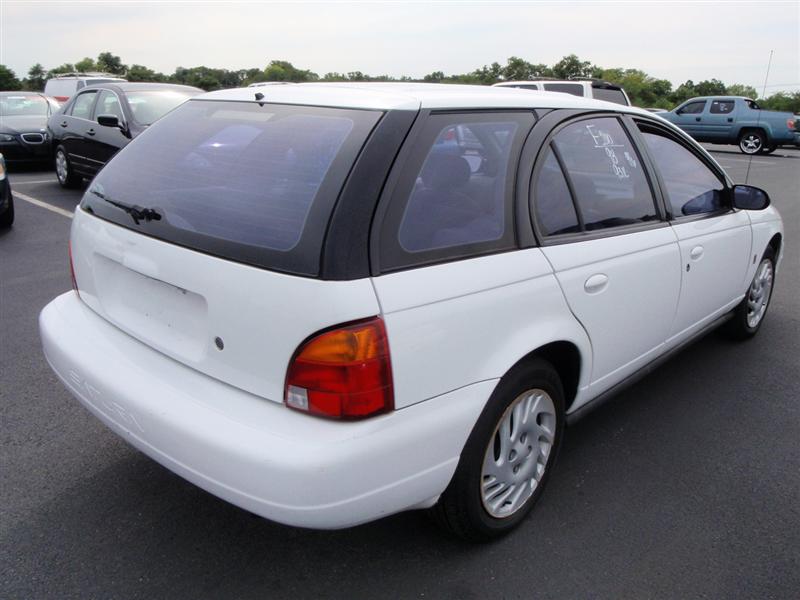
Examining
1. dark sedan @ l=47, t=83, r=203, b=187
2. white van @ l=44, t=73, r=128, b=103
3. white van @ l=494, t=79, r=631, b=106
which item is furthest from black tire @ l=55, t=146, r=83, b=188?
white van @ l=44, t=73, r=128, b=103

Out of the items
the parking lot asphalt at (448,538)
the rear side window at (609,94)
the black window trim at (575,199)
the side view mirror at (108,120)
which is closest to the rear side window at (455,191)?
the black window trim at (575,199)

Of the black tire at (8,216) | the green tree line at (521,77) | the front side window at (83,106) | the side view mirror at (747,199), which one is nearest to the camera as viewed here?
the side view mirror at (747,199)

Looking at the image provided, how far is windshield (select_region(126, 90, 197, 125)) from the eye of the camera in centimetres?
880

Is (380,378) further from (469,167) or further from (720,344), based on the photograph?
(720,344)

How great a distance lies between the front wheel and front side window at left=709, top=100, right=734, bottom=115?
2.90 ft

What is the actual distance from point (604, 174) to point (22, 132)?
39.5 ft

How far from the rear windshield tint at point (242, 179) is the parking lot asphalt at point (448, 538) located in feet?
3.63

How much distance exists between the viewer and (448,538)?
2539mm

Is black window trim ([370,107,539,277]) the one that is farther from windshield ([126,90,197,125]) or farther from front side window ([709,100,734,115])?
front side window ([709,100,734,115])

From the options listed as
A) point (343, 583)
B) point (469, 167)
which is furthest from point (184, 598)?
point (469, 167)

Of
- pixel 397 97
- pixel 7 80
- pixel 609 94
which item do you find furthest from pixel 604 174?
pixel 7 80

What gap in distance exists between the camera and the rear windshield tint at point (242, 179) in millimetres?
2016

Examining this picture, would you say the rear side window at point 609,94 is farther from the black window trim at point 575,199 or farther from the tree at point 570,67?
the tree at point 570,67

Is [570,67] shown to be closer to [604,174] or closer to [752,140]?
[752,140]
